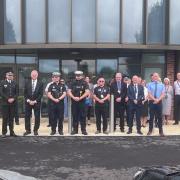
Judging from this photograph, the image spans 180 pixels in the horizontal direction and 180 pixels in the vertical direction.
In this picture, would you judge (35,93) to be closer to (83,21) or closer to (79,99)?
(79,99)

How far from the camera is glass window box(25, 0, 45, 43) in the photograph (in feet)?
61.5

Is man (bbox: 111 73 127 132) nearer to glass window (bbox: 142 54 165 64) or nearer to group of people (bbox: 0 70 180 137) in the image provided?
group of people (bbox: 0 70 180 137)

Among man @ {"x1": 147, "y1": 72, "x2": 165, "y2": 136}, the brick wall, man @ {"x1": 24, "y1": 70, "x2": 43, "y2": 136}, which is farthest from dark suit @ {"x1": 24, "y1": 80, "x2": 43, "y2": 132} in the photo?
the brick wall

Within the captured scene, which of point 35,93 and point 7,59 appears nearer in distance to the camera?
point 35,93

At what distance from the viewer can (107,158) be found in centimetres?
1039

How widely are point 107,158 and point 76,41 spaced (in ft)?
29.3

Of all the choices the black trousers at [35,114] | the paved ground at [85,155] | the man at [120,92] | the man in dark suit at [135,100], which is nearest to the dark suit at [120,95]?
the man at [120,92]

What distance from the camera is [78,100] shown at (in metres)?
14.0

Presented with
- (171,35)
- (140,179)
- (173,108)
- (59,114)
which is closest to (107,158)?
(59,114)

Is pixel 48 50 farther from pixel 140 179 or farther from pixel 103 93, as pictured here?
pixel 140 179

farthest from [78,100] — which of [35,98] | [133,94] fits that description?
[133,94]

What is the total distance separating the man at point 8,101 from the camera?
13.5 m

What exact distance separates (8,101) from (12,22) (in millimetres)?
6200

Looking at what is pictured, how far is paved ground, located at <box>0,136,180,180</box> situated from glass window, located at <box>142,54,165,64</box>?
6.37 m
